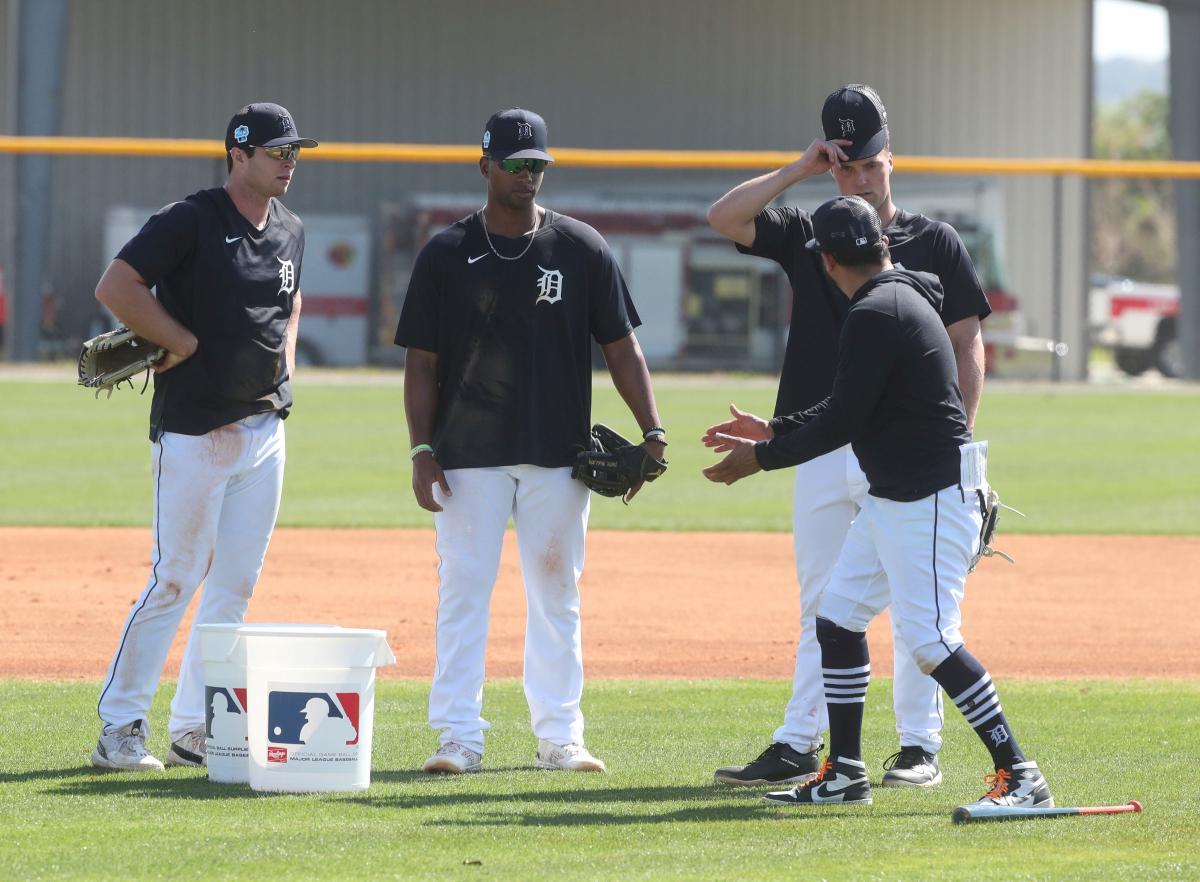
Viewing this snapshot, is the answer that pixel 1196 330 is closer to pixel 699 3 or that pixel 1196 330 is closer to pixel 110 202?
pixel 699 3

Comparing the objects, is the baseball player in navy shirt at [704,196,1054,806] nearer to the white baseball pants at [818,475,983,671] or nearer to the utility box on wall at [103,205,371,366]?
the white baseball pants at [818,475,983,671]

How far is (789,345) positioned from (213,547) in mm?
1982

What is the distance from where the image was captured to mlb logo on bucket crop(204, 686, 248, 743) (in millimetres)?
5277

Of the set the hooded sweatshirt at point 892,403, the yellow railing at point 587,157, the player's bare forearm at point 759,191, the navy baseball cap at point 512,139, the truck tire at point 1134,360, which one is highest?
the yellow railing at point 587,157

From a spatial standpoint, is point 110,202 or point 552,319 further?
point 110,202

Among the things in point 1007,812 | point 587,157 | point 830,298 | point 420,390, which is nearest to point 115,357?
point 420,390

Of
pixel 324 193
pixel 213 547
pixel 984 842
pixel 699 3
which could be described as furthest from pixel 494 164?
pixel 699 3

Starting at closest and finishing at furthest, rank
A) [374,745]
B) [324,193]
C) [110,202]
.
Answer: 1. [374,745]
2. [110,202]
3. [324,193]

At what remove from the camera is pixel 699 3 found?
1323 inches

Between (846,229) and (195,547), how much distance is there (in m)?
2.29

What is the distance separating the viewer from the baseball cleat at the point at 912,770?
550 cm

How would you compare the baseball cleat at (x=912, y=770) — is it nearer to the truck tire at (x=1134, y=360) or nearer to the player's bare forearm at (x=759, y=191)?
the player's bare forearm at (x=759, y=191)

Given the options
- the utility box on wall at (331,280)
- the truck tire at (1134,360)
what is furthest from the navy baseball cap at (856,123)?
the truck tire at (1134,360)

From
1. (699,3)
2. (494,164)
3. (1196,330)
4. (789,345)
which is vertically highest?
(699,3)
